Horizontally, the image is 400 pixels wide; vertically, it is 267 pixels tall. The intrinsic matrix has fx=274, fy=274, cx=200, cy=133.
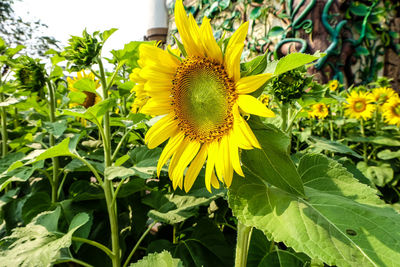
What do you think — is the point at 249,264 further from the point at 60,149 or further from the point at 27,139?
the point at 27,139

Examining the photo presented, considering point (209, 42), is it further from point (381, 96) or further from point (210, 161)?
point (381, 96)

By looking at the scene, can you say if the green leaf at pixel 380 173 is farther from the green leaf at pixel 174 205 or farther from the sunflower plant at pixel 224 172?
the green leaf at pixel 174 205

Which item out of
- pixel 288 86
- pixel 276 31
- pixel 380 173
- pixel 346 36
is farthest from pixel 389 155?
pixel 276 31

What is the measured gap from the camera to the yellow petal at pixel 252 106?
0.32m

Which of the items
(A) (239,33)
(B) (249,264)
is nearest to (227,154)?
(A) (239,33)

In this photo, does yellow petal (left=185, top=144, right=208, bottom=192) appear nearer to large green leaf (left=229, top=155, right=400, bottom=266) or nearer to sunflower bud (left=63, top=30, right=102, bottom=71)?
large green leaf (left=229, top=155, right=400, bottom=266)

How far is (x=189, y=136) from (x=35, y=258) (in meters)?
0.33

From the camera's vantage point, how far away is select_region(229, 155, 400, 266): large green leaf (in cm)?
30

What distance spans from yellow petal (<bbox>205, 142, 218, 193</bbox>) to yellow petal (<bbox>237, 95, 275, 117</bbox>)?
8 centimetres

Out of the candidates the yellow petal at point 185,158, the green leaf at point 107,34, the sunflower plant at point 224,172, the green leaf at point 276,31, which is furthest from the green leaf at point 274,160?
the green leaf at point 276,31

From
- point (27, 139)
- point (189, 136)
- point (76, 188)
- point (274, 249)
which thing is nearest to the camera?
point (189, 136)

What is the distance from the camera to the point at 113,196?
599 millimetres

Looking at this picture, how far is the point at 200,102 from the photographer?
0.44 metres

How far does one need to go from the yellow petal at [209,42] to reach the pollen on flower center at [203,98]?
0.5 inches
